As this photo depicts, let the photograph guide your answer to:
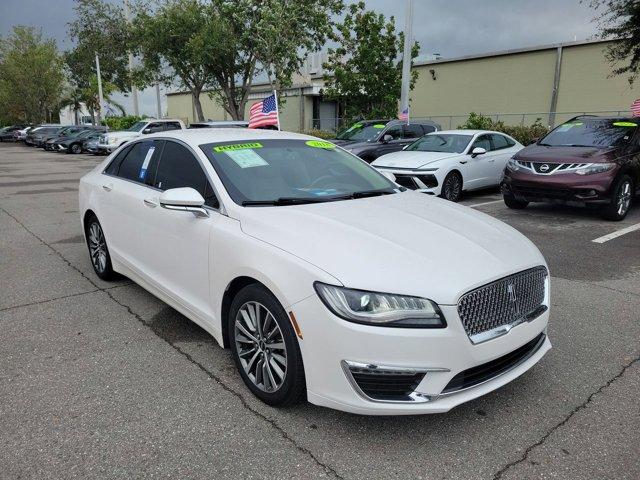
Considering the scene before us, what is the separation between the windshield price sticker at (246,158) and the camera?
3.70 metres

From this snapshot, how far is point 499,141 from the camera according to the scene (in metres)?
11.9

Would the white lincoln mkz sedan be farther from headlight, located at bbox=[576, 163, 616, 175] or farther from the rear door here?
headlight, located at bbox=[576, 163, 616, 175]

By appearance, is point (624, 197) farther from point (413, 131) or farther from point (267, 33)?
point (267, 33)

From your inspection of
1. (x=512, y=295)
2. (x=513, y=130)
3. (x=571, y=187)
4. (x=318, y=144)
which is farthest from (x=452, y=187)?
(x=513, y=130)

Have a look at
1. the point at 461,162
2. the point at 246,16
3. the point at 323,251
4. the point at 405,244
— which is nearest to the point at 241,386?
the point at 323,251

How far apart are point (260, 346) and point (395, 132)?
37.7 ft

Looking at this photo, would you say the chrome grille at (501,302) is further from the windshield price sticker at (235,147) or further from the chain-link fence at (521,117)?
the chain-link fence at (521,117)

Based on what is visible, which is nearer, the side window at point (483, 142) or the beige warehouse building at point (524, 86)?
the side window at point (483, 142)

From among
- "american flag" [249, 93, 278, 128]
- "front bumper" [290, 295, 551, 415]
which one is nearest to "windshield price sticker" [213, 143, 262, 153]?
"front bumper" [290, 295, 551, 415]

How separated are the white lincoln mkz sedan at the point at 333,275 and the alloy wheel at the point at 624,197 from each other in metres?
6.12

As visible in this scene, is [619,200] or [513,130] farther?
[513,130]

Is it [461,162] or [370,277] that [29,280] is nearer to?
[370,277]

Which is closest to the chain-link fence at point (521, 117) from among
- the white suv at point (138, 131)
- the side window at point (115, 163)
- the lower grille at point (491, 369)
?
the white suv at point (138, 131)

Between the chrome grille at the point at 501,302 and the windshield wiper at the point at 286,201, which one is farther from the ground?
the windshield wiper at the point at 286,201
